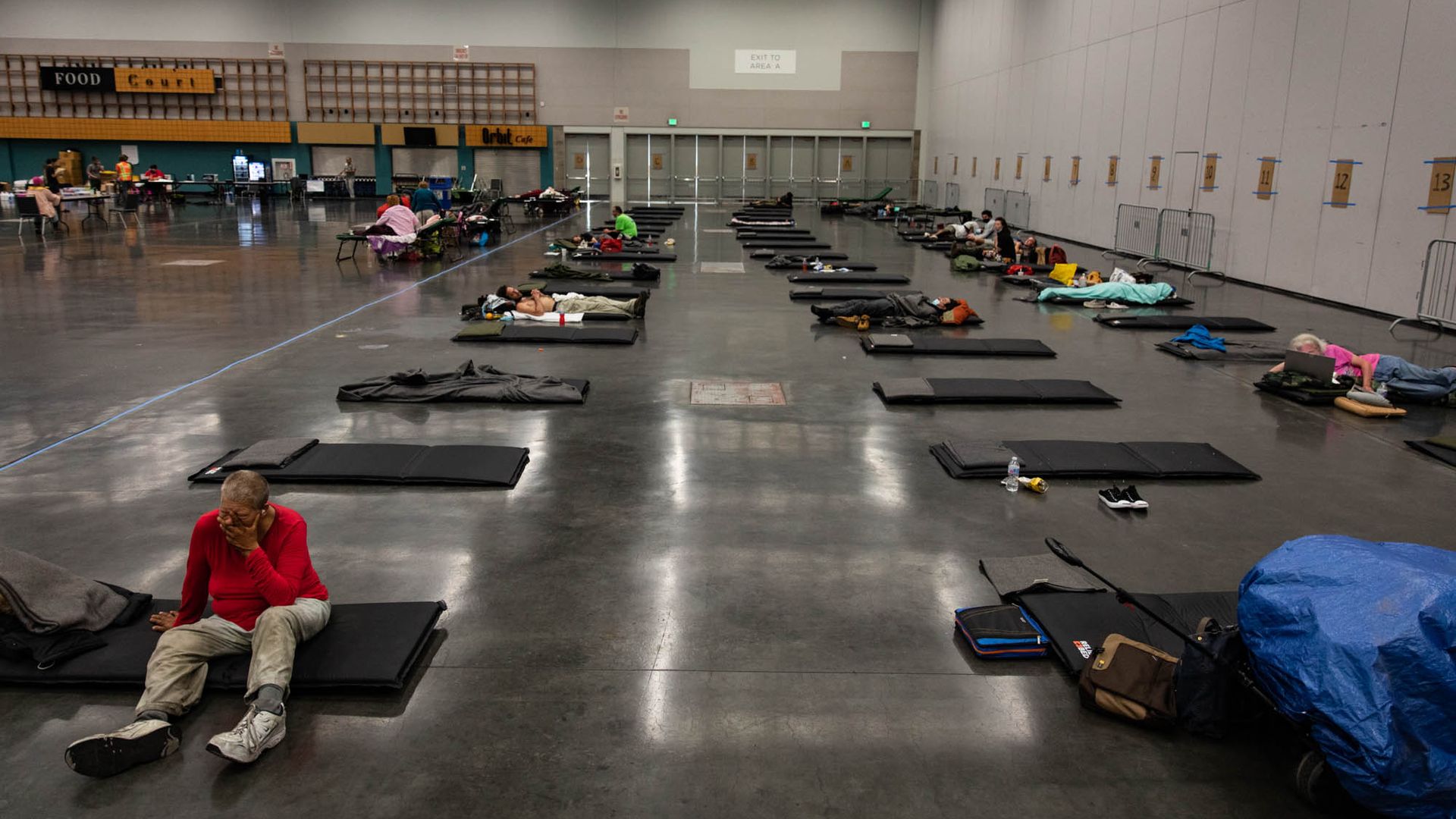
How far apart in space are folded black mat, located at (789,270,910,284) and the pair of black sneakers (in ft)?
32.7

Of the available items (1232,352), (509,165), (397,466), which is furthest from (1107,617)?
(509,165)

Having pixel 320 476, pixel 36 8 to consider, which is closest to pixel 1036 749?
pixel 320 476

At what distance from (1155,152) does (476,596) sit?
57.2 ft

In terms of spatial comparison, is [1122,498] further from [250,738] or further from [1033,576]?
[250,738]

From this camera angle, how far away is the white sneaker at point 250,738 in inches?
124

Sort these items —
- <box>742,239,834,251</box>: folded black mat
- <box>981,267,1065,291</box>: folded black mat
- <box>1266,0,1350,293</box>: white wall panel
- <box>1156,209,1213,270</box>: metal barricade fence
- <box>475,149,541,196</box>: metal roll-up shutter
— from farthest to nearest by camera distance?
<box>475,149,541,196</box>: metal roll-up shutter < <box>742,239,834,251</box>: folded black mat < <box>1156,209,1213,270</box>: metal barricade fence < <box>981,267,1065,291</box>: folded black mat < <box>1266,0,1350,293</box>: white wall panel

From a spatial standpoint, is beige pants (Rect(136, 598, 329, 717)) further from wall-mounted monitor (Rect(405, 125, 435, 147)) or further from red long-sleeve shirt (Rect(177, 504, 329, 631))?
wall-mounted monitor (Rect(405, 125, 435, 147))

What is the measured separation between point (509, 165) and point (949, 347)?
3035 centimetres

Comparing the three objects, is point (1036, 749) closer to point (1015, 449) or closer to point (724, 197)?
point (1015, 449)

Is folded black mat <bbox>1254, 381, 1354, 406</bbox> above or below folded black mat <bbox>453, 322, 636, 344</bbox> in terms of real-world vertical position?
below

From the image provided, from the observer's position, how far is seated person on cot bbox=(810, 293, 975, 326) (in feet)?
38.2

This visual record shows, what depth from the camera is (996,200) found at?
92.0ft

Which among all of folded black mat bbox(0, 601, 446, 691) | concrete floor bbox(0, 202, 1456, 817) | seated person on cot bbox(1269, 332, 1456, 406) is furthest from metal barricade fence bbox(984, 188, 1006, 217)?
folded black mat bbox(0, 601, 446, 691)

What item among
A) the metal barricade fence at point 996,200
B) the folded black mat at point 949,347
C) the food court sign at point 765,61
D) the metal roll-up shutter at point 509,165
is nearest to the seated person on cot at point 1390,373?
the folded black mat at point 949,347
